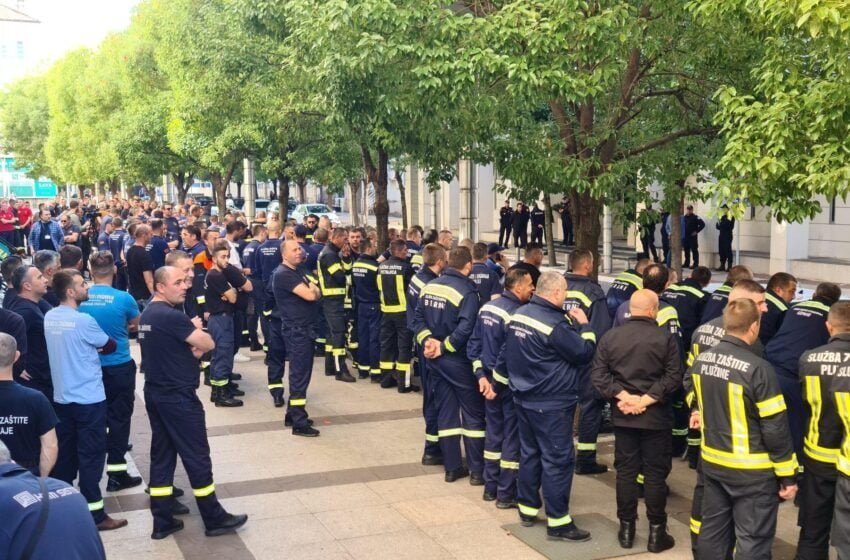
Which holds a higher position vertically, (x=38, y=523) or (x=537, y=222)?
(x=537, y=222)

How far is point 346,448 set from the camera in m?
9.59

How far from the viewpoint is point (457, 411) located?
8555 mm

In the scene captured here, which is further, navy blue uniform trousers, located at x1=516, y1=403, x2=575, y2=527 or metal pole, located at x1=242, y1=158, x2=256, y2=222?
metal pole, located at x1=242, y1=158, x2=256, y2=222

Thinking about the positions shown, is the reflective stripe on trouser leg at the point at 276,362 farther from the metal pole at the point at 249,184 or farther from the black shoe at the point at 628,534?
the metal pole at the point at 249,184

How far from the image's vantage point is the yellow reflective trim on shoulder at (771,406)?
5.60 metres

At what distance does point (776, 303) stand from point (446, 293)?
2989 mm

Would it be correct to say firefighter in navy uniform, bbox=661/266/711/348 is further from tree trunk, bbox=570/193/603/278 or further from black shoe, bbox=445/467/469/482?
black shoe, bbox=445/467/469/482

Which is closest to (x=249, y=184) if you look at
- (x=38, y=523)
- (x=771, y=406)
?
(x=771, y=406)

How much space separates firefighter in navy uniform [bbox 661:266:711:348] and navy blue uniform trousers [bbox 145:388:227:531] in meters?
4.78

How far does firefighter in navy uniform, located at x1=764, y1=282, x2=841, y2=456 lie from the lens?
760cm

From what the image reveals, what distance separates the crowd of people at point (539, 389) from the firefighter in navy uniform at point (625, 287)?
0.08ft

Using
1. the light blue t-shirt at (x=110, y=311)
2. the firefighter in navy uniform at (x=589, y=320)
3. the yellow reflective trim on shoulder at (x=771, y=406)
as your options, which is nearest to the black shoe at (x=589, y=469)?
the firefighter in navy uniform at (x=589, y=320)

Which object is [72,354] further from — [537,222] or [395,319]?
[537,222]

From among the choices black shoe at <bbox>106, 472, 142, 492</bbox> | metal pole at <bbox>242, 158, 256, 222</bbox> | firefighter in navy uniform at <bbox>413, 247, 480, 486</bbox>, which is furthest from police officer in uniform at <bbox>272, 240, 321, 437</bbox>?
metal pole at <bbox>242, 158, 256, 222</bbox>
